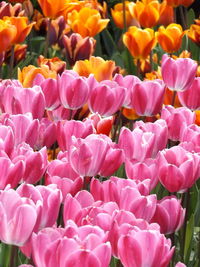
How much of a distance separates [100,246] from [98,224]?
0.14m

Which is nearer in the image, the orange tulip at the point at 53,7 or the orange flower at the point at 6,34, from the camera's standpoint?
the orange flower at the point at 6,34

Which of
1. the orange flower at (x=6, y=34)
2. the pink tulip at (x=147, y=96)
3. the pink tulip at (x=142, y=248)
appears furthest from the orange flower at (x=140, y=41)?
the pink tulip at (x=142, y=248)

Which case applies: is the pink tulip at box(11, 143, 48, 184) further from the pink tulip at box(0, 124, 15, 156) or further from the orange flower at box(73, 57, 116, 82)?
the orange flower at box(73, 57, 116, 82)

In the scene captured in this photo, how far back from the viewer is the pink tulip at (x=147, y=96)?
6.93 ft

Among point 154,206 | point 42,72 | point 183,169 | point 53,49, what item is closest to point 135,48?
point 42,72

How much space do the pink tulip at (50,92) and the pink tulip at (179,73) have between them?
1.28 feet

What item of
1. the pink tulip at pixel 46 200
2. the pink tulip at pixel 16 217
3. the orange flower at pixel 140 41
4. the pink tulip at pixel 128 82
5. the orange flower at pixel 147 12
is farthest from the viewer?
the orange flower at pixel 147 12

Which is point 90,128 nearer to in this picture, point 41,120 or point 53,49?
point 41,120

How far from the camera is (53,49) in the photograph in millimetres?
3959

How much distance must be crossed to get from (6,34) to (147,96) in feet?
2.51

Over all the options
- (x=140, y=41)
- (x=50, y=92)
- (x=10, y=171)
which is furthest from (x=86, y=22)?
(x=10, y=171)

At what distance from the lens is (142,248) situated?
1.16 meters

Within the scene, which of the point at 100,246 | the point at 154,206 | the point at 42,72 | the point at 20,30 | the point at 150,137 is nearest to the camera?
the point at 100,246

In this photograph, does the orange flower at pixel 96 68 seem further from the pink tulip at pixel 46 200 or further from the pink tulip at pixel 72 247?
the pink tulip at pixel 72 247
